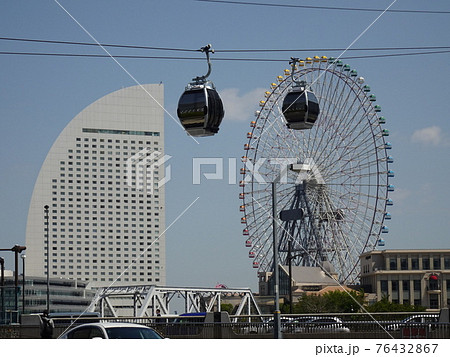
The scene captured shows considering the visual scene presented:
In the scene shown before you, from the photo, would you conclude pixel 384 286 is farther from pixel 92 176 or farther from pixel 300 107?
pixel 300 107

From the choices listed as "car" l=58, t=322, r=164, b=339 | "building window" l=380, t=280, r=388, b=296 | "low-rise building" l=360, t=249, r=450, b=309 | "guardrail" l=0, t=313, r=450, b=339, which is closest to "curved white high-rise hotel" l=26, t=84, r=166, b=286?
"low-rise building" l=360, t=249, r=450, b=309

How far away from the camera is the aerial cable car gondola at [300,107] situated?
1730 centimetres

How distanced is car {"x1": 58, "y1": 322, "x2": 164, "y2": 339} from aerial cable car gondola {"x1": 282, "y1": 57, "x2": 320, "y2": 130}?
5409 millimetres

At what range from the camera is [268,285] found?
121938 millimetres

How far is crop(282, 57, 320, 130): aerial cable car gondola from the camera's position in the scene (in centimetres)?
1730

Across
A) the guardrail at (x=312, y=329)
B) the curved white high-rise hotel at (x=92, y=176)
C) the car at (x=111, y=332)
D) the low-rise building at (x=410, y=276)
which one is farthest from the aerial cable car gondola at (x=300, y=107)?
the curved white high-rise hotel at (x=92, y=176)

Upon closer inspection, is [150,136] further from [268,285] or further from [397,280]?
[397,280]

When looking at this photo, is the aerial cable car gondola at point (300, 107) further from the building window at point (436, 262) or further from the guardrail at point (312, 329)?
the building window at point (436, 262)

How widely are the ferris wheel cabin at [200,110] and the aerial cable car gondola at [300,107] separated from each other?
1533 millimetres

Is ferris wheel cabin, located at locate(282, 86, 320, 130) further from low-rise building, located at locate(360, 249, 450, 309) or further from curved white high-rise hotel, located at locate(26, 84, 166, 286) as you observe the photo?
curved white high-rise hotel, located at locate(26, 84, 166, 286)

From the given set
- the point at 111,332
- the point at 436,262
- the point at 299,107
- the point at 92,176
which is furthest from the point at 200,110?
the point at 92,176

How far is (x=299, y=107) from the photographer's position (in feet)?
56.8

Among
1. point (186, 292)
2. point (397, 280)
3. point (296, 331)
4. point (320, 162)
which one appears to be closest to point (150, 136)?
point (397, 280)

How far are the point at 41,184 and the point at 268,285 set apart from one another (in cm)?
7644
